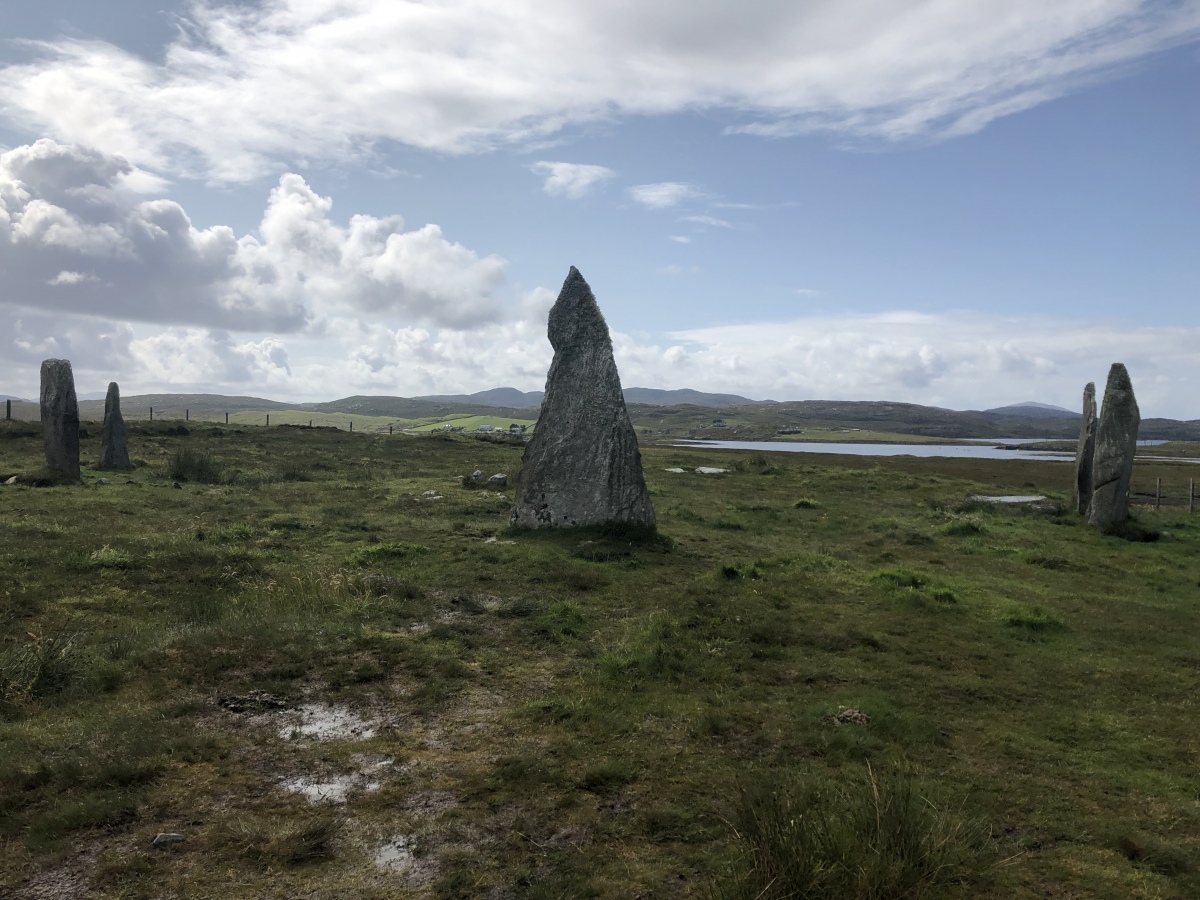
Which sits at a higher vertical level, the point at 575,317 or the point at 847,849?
the point at 575,317

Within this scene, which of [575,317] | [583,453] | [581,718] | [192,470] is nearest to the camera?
[581,718]

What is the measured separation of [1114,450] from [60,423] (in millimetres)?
31595

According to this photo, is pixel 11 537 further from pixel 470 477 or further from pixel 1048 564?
pixel 1048 564

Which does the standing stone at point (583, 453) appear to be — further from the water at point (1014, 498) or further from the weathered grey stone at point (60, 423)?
the weathered grey stone at point (60, 423)

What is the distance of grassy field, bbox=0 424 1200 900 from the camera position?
200 inches

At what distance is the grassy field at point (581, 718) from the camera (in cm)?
508

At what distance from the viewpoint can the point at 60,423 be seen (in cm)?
2453

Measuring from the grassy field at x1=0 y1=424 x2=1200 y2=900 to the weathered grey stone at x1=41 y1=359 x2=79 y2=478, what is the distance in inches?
329

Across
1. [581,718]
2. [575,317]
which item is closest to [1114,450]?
[575,317]

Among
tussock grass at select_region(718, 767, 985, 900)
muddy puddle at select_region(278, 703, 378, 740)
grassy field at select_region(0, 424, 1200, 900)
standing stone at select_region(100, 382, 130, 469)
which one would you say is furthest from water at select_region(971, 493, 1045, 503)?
standing stone at select_region(100, 382, 130, 469)

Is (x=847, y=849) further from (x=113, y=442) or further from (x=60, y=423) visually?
(x=113, y=442)

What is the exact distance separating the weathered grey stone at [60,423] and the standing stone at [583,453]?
16.5 meters

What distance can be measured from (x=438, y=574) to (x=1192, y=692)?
11.2m

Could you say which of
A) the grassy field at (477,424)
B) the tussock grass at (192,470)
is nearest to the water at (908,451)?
the grassy field at (477,424)
